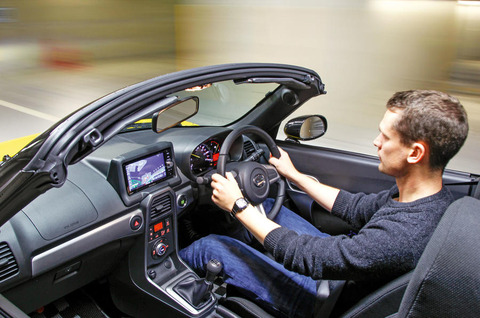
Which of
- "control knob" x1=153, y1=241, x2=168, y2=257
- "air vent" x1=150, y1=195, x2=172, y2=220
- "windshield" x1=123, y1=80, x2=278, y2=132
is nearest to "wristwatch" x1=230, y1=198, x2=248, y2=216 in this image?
"air vent" x1=150, y1=195, x2=172, y2=220

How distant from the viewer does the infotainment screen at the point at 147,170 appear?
2.07 m

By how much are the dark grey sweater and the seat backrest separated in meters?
0.38

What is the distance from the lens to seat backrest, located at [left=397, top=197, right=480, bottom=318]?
3.27ft

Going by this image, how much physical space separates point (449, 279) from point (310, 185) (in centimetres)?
142

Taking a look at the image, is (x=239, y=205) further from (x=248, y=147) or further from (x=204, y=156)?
(x=248, y=147)

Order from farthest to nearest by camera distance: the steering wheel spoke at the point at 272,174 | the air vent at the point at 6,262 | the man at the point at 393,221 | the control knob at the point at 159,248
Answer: the steering wheel spoke at the point at 272,174
the control knob at the point at 159,248
the air vent at the point at 6,262
the man at the point at 393,221

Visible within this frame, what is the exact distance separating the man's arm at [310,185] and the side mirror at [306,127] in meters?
0.40

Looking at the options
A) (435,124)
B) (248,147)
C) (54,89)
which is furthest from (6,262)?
(54,89)

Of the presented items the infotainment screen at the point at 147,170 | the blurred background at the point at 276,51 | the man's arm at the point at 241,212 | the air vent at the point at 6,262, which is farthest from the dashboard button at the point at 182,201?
the blurred background at the point at 276,51

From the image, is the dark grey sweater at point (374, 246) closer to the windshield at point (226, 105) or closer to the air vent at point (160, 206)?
the air vent at point (160, 206)

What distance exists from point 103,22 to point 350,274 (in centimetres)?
1528

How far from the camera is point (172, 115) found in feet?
6.52

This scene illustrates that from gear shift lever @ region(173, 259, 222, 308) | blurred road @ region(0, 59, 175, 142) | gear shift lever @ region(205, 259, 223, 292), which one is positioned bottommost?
blurred road @ region(0, 59, 175, 142)

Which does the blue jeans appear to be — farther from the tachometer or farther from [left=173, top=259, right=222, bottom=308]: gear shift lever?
the tachometer
